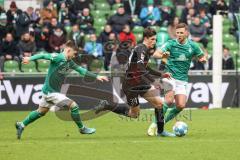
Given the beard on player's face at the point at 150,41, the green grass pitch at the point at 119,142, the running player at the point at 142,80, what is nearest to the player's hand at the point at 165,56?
the running player at the point at 142,80

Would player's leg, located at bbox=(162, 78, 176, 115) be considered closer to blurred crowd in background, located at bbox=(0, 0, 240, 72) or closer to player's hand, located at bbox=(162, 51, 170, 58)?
player's hand, located at bbox=(162, 51, 170, 58)

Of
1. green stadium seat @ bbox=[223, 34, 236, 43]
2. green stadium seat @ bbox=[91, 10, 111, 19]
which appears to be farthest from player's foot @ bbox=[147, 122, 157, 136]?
green stadium seat @ bbox=[91, 10, 111, 19]

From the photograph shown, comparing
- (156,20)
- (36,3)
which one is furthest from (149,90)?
(36,3)

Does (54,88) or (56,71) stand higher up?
(56,71)

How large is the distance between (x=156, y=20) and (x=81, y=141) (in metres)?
13.3

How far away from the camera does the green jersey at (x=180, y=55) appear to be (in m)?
14.2

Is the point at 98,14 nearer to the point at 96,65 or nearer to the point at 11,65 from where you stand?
the point at 96,65

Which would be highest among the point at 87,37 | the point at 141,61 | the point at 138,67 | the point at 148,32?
the point at 148,32

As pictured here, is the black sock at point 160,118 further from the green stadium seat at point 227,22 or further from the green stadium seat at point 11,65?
the green stadium seat at point 227,22

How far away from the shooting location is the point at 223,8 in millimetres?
25703

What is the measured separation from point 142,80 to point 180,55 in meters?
0.90

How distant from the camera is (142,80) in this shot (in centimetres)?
1406

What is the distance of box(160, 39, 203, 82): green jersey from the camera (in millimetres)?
14195

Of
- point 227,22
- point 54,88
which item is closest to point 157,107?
point 54,88
